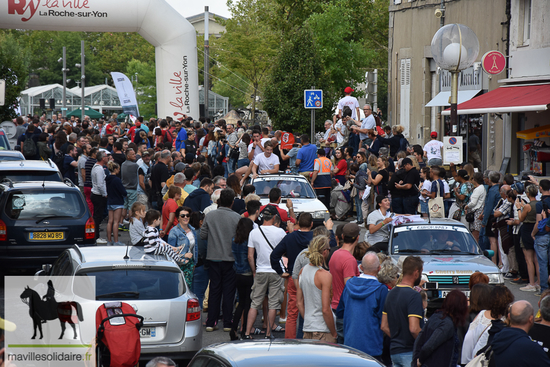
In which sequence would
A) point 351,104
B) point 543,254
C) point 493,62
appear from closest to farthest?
point 543,254, point 493,62, point 351,104

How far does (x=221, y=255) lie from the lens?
31.7ft

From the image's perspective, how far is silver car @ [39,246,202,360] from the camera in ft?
24.1

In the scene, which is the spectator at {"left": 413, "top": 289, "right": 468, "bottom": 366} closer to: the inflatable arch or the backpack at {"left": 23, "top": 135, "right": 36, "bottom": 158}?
the backpack at {"left": 23, "top": 135, "right": 36, "bottom": 158}

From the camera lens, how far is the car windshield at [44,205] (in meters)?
11.9

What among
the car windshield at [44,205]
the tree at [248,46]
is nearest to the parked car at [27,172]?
the car windshield at [44,205]

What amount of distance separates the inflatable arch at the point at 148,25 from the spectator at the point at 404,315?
24.4 m

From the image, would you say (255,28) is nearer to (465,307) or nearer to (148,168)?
(148,168)

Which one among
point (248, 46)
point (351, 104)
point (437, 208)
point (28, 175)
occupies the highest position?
point (248, 46)

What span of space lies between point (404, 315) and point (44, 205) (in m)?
7.62

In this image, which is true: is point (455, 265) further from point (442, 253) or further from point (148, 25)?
point (148, 25)

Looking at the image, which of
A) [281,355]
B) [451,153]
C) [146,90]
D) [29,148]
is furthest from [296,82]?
[146,90]

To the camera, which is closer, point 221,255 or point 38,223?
point 221,255

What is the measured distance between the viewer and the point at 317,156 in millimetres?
18953

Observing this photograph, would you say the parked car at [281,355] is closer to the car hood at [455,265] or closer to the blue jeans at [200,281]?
the blue jeans at [200,281]
